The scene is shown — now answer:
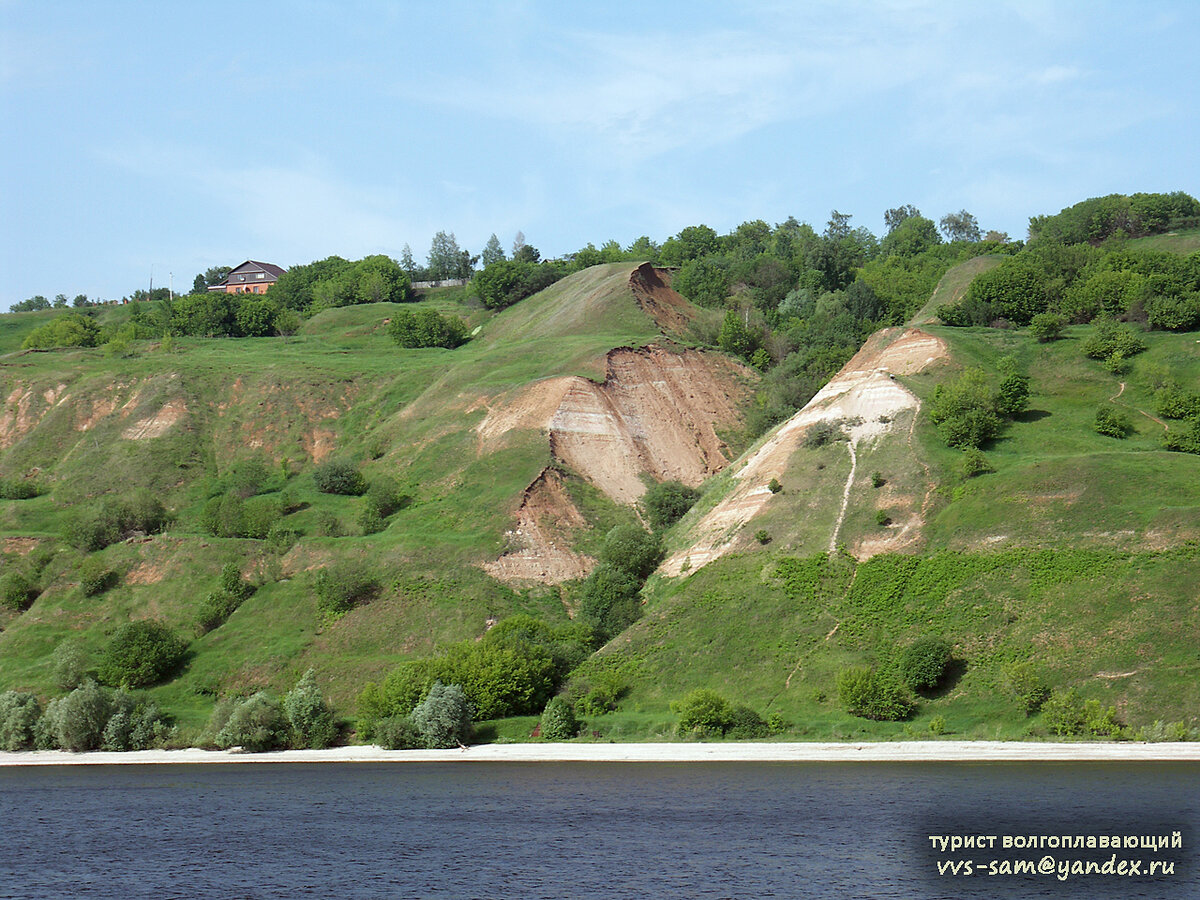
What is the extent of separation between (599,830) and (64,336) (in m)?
127

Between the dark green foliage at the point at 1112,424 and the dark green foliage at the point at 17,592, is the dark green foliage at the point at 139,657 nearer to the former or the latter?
the dark green foliage at the point at 17,592

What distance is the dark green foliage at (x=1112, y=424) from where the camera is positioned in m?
74.8

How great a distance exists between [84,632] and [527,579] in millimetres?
31942

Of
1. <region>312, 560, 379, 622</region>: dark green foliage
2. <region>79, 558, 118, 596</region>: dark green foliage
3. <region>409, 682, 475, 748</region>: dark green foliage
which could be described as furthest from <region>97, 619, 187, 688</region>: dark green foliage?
<region>409, 682, 475, 748</region>: dark green foliage

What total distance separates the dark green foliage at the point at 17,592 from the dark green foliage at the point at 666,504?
48158 millimetres

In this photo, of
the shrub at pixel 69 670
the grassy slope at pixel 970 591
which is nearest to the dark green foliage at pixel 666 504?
the grassy slope at pixel 970 591

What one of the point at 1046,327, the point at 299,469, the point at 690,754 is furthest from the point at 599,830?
the point at 299,469

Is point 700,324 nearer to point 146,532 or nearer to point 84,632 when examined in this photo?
point 146,532

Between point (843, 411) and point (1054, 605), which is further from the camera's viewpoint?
point (843, 411)

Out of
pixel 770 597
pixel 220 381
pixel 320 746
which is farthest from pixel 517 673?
pixel 220 381

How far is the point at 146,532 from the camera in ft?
299

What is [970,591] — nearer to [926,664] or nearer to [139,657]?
[926,664]

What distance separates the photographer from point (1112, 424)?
75.0m

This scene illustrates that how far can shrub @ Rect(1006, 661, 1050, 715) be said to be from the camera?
54.5 metres
